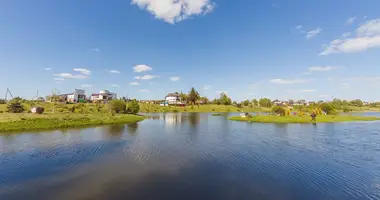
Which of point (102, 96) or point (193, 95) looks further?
point (193, 95)

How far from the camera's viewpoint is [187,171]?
1761 cm

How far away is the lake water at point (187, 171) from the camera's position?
13508 millimetres

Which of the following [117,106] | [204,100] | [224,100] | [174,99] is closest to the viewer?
[117,106]

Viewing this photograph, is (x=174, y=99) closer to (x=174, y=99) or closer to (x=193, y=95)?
(x=174, y=99)

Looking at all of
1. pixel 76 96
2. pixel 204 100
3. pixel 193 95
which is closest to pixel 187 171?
pixel 193 95

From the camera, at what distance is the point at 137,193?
43.2 ft

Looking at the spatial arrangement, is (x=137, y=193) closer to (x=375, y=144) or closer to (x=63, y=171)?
(x=63, y=171)

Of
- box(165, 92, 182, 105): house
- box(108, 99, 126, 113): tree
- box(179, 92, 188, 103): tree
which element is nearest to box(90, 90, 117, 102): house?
box(165, 92, 182, 105): house

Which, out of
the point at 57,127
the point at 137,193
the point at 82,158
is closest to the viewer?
the point at 137,193

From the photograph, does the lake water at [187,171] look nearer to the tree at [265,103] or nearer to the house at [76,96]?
the house at [76,96]

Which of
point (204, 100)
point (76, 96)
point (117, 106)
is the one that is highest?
point (76, 96)

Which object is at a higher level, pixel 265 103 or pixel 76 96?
pixel 76 96

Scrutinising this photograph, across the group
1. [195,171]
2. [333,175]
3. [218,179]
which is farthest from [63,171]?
[333,175]

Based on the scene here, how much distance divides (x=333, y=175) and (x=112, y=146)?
27117 millimetres
